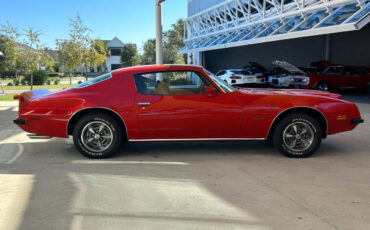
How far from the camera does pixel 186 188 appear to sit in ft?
12.7

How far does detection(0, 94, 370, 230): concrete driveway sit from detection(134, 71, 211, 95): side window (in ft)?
3.42

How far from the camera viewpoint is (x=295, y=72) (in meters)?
16.6

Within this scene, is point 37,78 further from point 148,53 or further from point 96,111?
point 148,53

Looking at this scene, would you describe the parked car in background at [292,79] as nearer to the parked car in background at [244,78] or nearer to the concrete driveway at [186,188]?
the parked car in background at [244,78]

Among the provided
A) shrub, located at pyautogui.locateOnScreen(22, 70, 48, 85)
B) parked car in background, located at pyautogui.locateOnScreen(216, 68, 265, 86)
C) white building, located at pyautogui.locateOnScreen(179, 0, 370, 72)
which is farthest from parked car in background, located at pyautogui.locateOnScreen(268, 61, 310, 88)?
shrub, located at pyautogui.locateOnScreen(22, 70, 48, 85)

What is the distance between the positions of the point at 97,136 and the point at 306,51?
2283 centimetres

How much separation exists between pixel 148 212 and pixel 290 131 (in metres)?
2.79

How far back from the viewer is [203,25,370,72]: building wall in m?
21.3

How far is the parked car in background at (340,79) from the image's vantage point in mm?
15570

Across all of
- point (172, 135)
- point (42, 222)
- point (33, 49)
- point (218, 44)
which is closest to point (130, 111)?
point (172, 135)

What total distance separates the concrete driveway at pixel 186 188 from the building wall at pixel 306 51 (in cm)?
1808

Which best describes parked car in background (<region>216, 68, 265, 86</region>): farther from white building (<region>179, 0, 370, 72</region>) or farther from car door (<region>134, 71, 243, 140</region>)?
car door (<region>134, 71, 243, 140</region>)

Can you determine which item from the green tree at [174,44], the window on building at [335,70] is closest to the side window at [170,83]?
the window on building at [335,70]

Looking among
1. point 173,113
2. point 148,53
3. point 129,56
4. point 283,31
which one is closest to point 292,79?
point 283,31
